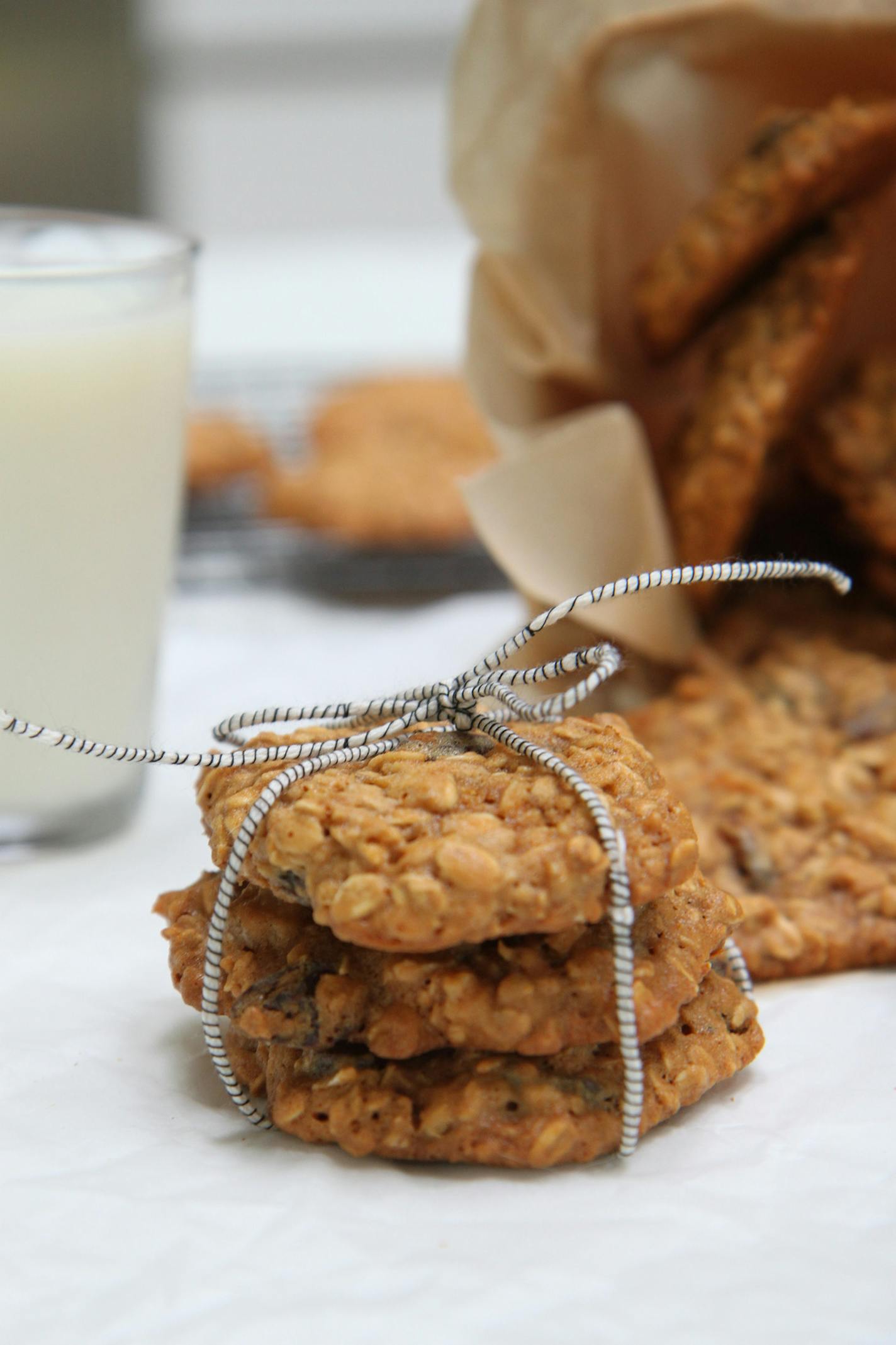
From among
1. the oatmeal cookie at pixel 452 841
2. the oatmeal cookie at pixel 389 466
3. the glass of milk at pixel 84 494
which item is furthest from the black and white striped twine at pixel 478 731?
the oatmeal cookie at pixel 389 466

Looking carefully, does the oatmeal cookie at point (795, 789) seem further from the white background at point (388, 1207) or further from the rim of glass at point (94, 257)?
the rim of glass at point (94, 257)

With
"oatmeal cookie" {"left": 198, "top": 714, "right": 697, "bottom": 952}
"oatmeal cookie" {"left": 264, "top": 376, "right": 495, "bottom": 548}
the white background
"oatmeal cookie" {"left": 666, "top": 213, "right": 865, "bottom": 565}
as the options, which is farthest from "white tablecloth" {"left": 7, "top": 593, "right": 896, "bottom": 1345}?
"oatmeal cookie" {"left": 264, "top": 376, "right": 495, "bottom": 548}

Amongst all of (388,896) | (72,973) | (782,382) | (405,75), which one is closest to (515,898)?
(388,896)

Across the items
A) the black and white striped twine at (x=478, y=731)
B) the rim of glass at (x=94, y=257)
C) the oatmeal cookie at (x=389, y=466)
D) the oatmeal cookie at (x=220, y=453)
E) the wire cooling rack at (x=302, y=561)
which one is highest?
the rim of glass at (x=94, y=257)

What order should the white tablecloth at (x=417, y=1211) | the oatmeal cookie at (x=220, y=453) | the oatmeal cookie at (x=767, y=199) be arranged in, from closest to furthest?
the white tablecloth at (x=417, y=1211), the oatmeal cookie at (x=767, y=199), the oatmeal cookie at (x=220, y=453)

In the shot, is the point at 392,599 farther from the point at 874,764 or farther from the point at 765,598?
the point at 874,764

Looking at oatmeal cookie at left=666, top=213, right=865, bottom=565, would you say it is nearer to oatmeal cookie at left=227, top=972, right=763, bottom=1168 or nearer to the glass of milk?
the glass of milk
